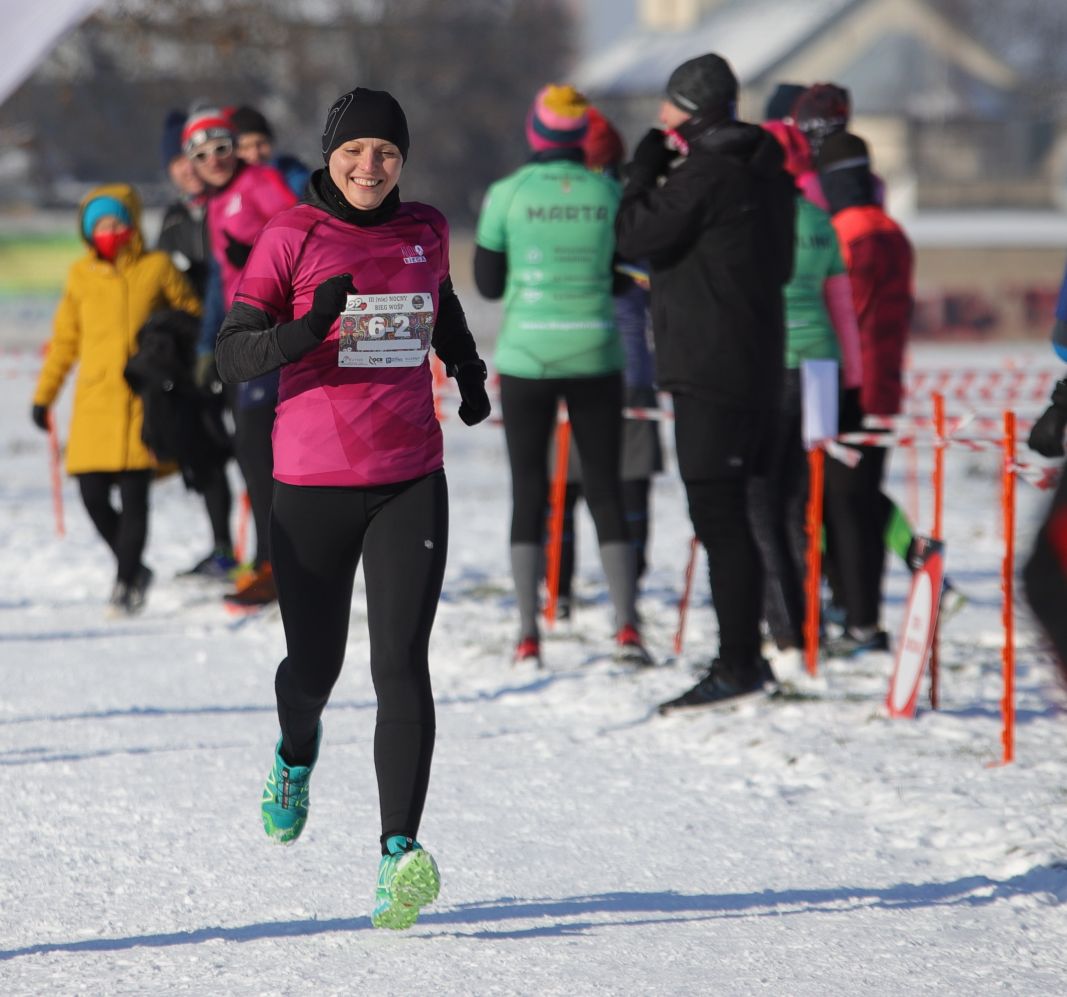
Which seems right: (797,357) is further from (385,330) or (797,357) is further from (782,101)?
(385,330)

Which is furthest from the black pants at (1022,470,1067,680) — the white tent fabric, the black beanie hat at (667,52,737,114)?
the white tent fabric

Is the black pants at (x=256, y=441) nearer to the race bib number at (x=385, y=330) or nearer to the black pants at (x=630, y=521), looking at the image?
the black pants at (x=630, y=521)

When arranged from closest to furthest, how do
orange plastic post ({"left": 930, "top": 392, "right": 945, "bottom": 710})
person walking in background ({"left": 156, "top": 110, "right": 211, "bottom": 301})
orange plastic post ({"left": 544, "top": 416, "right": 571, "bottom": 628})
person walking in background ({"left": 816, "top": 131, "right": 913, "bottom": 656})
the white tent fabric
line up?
the white tent fabric, orange plastic post ({"left": 930, "top": 392, "right": 945, "bottom": 710}), person walking in background ({"left": 816, "top": 131, "right": 913, "bottom": 656}), orange plastic post ({"left": 544, "top": 416, "right": 571, "bottom": 628}), person walking in background ({"left": 156, "top": 110, "right": 211, "bottom": 301})

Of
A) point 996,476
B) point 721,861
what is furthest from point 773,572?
point 996,476

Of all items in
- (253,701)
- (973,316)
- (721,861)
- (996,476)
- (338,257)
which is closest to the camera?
(338,257)

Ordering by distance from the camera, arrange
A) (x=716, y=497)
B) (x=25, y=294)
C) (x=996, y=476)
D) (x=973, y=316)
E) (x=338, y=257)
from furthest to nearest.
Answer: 1. (x=973, y=316)
2. (x=25, y=294)
3. (x=996, y=476)
4. (x=716, y=497)
5. (x=338, y=257)

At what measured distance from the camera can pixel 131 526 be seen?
342 inches

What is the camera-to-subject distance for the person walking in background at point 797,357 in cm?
704

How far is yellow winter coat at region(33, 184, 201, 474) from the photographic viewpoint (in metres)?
8.56

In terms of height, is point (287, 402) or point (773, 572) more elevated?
point (287, 402)

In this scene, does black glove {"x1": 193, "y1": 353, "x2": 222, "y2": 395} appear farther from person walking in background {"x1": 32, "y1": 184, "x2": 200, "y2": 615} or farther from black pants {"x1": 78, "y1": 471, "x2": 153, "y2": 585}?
black pants {"x1": 78, "y1": 471, "x2": 153, "y2": 585}

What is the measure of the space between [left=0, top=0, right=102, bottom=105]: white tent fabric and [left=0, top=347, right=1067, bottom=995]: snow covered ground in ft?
7.09

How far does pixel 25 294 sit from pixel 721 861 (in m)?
A: 24.8

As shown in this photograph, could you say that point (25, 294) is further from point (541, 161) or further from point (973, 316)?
point (541, 161)
